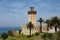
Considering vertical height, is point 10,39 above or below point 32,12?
below

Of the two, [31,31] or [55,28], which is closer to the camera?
[55,28]

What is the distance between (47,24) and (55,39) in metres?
24.5

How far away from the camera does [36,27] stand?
8531 cm

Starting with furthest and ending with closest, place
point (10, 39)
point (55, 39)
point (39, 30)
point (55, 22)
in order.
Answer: point (39, 30) < point (55, 22) < point (10, 39) < point (55, 39)

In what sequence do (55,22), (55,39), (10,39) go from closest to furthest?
1. (55,39)
2. (10,39)
3. (55,22)

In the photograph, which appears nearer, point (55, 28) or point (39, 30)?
point (55, 28)

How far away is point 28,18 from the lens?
87875mm

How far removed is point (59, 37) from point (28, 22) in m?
29.9

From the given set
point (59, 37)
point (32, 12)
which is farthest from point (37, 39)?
point (32, 12)

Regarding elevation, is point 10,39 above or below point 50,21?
below

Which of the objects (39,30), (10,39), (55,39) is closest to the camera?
(55,39)

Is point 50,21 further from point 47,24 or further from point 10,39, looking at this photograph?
point 10,39

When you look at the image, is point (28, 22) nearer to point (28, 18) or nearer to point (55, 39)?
point (28, 18)

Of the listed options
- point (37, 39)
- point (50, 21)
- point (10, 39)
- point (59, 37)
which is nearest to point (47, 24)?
point (50, 21)
